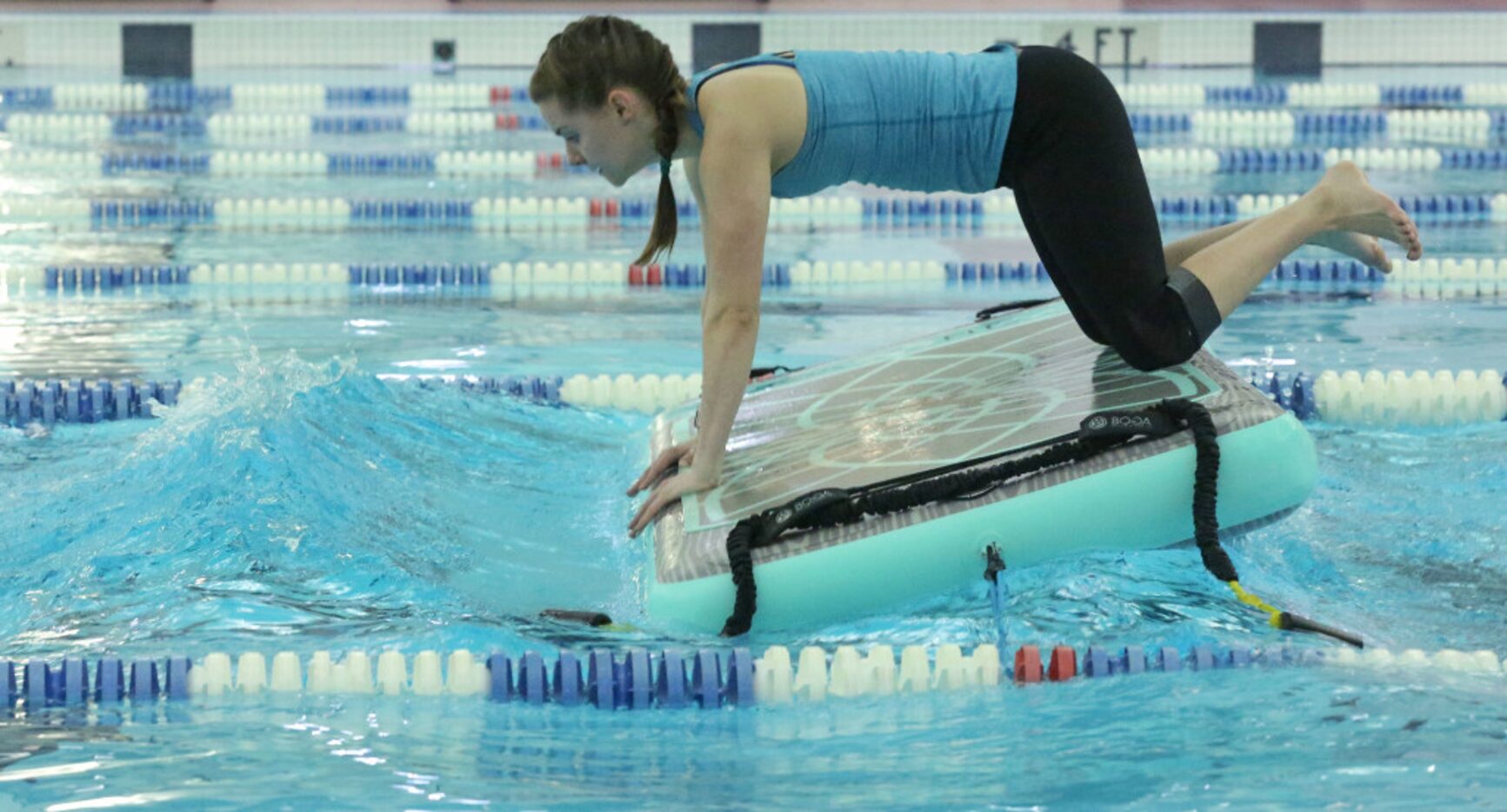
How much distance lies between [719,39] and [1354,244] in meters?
12.4

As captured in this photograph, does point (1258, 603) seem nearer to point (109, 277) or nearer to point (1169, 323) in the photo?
point (1169, 323)

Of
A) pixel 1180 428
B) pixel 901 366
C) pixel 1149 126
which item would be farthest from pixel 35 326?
pixel 1149 126

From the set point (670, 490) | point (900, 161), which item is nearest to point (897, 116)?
point (900, 161)

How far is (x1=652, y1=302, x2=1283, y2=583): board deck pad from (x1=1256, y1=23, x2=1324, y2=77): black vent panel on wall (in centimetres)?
1231

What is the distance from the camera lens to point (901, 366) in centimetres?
426

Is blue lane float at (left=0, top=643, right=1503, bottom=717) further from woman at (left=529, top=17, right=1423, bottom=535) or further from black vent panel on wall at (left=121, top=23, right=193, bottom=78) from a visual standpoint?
black vent panel on wall at (left=121, top=23, right=193, bottom=78)

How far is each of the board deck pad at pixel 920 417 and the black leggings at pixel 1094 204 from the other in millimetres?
147

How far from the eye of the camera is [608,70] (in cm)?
312

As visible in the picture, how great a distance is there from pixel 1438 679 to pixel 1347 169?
115 cm

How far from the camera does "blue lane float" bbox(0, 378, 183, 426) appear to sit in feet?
17.0

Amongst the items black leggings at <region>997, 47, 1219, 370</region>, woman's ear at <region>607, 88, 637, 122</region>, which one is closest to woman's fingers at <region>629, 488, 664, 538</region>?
woman's ear at <region>607, 88, 637, 122</region>

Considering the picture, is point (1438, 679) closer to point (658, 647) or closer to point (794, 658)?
point (794, 658)

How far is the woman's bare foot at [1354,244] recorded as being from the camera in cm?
377

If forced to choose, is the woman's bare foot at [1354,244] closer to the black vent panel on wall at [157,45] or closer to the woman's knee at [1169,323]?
the woman's knee at [1169,323]
